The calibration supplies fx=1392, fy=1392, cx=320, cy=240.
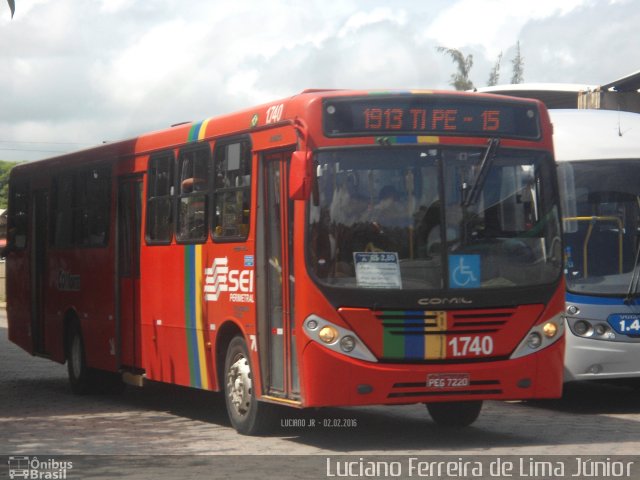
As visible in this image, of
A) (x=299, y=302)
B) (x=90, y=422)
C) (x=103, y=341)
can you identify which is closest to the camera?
(x=299, y=302)

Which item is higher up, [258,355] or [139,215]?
[139,215]

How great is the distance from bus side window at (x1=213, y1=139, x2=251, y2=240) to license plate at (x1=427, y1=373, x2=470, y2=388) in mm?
2317

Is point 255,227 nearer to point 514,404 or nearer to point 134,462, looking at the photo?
point 134,462

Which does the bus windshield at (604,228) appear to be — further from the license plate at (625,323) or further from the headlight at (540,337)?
the headlight at (540,337)

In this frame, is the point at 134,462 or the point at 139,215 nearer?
the point at 134,462

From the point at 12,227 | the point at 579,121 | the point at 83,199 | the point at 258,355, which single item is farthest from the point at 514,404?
the point at 12,227

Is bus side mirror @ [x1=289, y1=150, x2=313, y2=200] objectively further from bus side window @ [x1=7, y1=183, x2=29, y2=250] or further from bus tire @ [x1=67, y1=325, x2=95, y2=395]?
bus side window @ [x1=7, y1=183, x2=29, y2=250]

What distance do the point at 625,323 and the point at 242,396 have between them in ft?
14.7

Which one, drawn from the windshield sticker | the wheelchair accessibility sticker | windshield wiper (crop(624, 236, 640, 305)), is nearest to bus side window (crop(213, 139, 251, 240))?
the windshield sticker

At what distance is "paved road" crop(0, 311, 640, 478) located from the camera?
11.5m

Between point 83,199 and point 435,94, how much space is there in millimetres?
6987

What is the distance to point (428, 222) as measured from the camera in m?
11.5

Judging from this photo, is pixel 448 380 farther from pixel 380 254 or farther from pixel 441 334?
pixel 380 254

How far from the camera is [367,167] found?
11.5 metres
